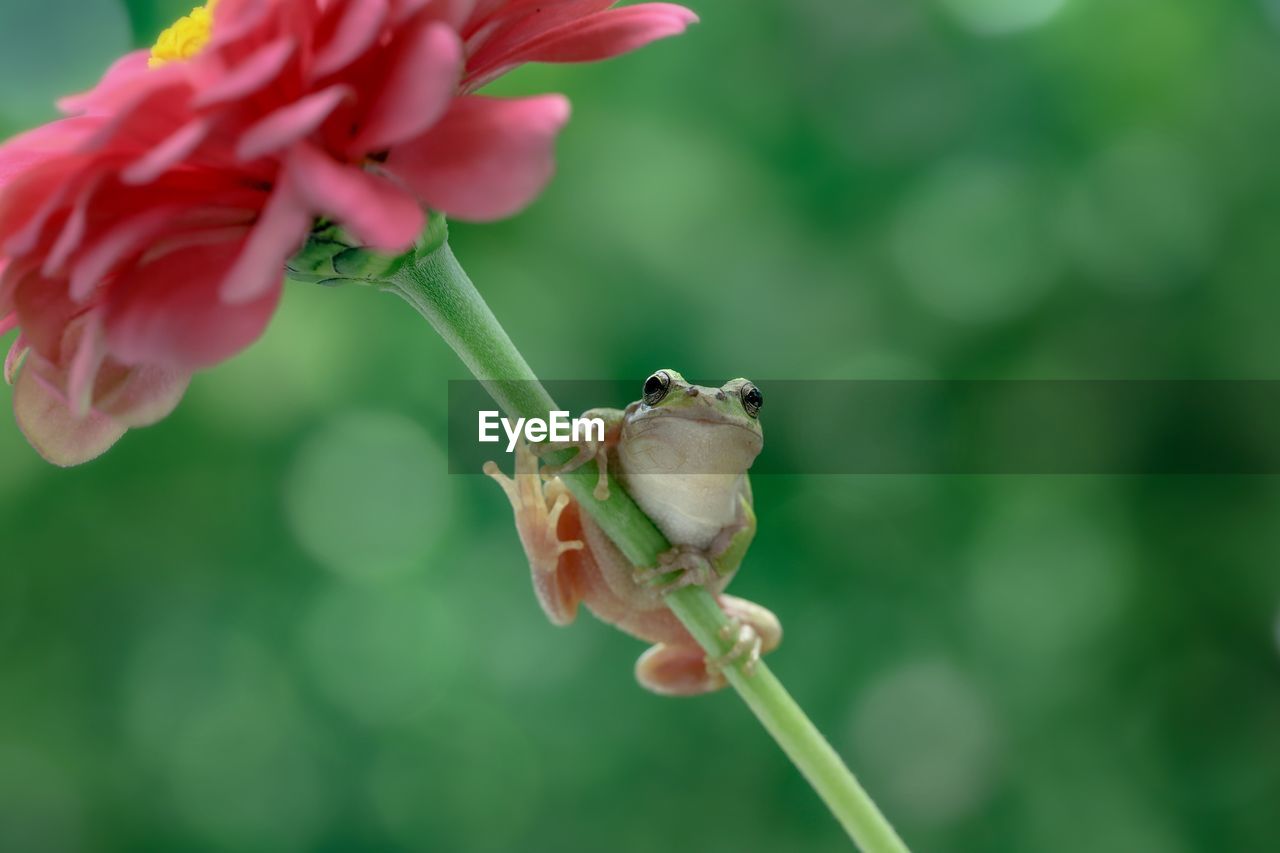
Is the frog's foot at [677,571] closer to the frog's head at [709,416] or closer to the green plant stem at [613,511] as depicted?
the green plant stem at [613,511]

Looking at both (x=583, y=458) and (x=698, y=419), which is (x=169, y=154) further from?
(x=698, y=419)

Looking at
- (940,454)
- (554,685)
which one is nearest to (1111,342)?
(940,454)

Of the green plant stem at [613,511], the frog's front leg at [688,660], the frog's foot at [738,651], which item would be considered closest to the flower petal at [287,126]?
the green plant stem at [613,511]

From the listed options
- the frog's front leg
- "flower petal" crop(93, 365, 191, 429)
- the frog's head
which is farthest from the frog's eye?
"flower petal" crop(93, 365, 191, 429)

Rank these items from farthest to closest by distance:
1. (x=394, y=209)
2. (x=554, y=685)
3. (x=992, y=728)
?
(x=992, y=728) < (x=554, y=685) < (x=394, y=209)

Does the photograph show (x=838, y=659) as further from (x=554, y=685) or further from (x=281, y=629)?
(x=281, y=629)

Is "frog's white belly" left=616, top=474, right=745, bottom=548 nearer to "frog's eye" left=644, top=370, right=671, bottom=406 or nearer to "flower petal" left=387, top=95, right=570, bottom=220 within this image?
"frog's eye" left=644, top=370, right=671, bottom=406
